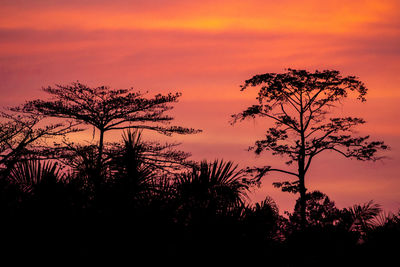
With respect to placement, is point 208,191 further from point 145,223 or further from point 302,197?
point 302,197

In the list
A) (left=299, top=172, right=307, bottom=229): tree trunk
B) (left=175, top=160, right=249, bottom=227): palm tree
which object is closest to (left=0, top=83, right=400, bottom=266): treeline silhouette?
(left=175, top=160, right=249, bottom=227): palm tree

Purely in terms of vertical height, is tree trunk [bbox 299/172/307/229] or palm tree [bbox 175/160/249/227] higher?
tree trunk [bbox 299/172/307/229]

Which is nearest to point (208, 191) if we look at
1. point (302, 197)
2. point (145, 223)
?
point (145, 223)

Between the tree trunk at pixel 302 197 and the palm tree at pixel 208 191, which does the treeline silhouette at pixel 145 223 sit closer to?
the palm tree at pixel 208 191

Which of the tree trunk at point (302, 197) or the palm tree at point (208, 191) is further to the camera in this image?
the tree trunk at point (302, 197)

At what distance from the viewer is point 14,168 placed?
8.98 metres

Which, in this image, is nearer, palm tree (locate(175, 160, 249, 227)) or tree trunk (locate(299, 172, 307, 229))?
A: palm tree (locate(175, 160, 249, 227))

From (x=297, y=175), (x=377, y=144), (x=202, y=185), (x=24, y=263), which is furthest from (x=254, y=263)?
(x=377, y=144)

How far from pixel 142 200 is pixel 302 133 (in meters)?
27.1

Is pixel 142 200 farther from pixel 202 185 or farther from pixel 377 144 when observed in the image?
pixel 377 144

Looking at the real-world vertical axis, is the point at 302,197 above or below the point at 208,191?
above

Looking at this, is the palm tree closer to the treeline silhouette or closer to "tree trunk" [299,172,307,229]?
the treeline silhouette

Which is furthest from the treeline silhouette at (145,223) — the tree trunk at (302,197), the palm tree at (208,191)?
the tree trunk at (302,197)

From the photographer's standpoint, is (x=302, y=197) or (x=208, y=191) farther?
(x=302, y=197)
